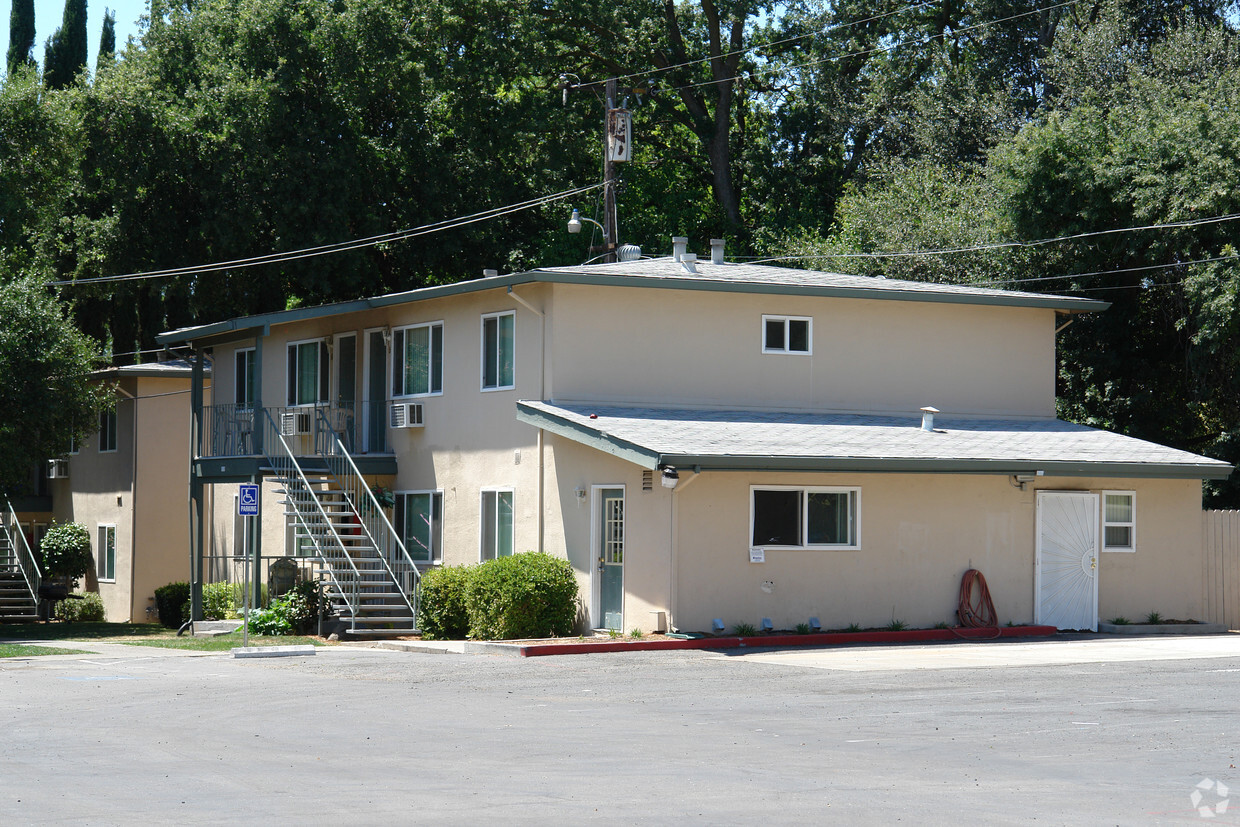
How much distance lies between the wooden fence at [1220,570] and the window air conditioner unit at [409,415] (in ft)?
45.1

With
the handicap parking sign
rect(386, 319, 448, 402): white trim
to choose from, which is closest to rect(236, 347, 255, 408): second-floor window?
rect(386, 319, 448, 402): white trim

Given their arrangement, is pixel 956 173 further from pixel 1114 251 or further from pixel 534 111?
pixel 534 111

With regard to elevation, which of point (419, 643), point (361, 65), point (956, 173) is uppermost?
point (361, 65)

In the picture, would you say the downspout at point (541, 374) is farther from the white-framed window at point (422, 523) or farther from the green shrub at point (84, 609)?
the green shrub at point (84, 609)

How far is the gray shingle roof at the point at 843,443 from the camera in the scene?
864 inches

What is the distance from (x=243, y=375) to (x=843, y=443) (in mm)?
14882

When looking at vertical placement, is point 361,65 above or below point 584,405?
above

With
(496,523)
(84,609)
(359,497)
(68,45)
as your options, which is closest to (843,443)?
(496,523)

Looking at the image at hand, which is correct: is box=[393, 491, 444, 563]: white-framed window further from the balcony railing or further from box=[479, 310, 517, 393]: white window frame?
box=[479, 310, 517, 393]: white window frame

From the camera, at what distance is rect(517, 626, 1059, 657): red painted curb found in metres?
21.3

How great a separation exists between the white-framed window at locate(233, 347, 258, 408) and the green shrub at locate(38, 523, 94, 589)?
963 centimetres

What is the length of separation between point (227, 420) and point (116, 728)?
58.8 ft

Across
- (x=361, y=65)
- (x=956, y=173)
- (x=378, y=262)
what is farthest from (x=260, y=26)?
(x=956, y=173)

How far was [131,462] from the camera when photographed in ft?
124
